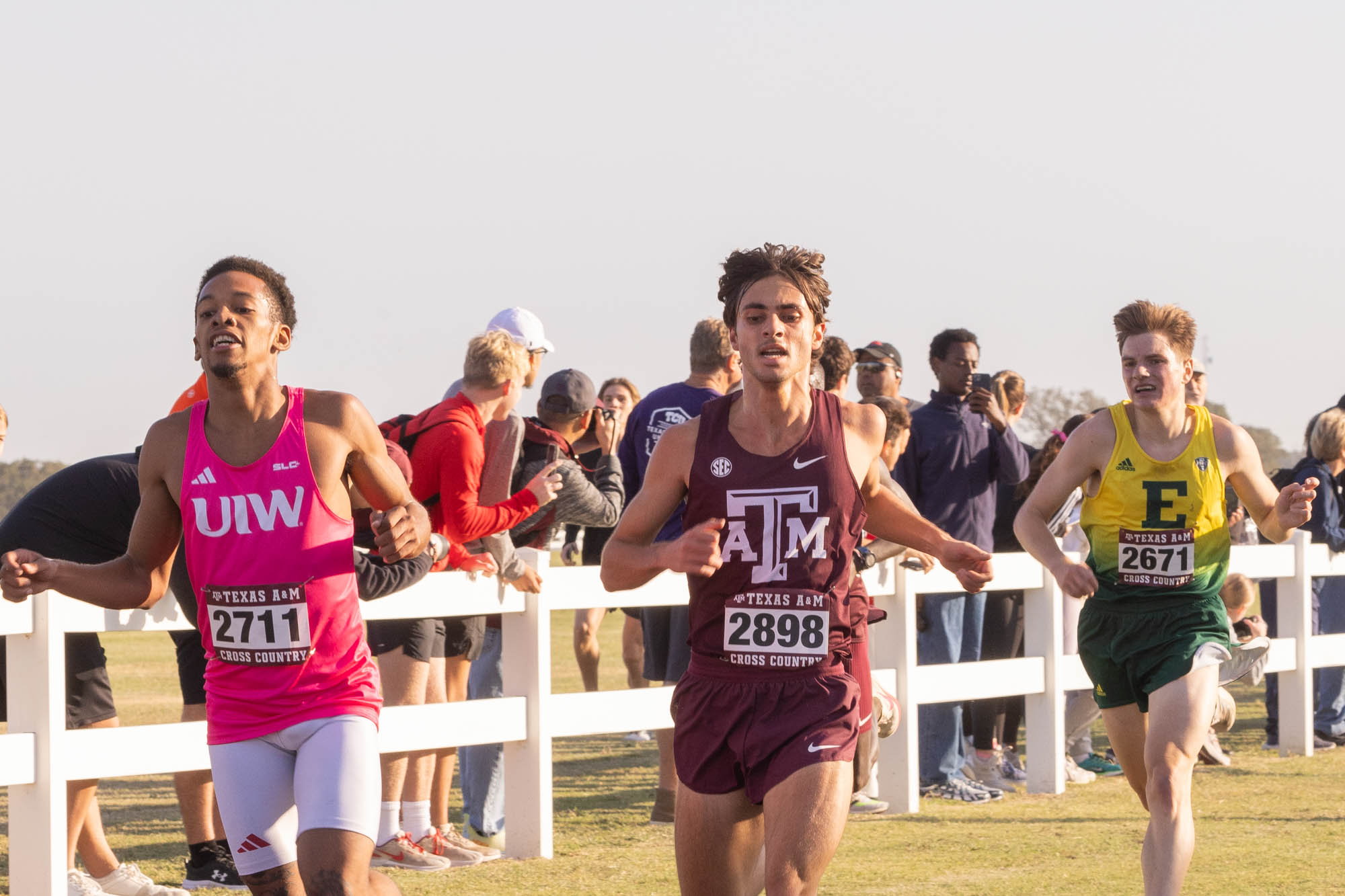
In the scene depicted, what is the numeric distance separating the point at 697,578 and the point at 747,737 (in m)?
0.47

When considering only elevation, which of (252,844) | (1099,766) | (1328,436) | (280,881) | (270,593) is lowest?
(1099,766)

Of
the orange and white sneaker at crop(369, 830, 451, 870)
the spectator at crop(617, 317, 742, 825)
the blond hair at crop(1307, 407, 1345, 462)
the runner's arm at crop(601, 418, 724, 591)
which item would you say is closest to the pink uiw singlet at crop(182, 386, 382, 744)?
the runner's arm at crop(601, 418, 724, 591)

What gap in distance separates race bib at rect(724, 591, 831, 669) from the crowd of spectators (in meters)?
0.43

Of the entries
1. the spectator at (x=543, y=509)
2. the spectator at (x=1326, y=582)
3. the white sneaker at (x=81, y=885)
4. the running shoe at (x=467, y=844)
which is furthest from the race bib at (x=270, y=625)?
the spectator at (x=1326, y=582)

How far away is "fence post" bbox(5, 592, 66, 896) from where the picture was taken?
20.5 ft

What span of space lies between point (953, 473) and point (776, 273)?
A: 5164 mm

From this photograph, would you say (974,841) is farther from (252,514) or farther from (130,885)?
(252,514)

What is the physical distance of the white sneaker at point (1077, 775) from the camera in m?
10.5

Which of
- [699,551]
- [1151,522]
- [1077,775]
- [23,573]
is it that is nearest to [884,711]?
[1151,522]

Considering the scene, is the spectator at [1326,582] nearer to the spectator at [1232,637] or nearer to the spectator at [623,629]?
the spectator at [1232,637]

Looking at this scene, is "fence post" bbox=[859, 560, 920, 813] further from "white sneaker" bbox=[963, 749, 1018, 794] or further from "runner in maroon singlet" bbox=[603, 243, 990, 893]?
"runner in maroon singlet" bbox=[603, 243, 990, 893]

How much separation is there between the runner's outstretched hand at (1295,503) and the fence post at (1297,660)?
603 cm

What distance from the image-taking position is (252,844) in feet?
14.5

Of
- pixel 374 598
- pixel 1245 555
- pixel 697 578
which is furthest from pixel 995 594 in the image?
pixel 697 578
